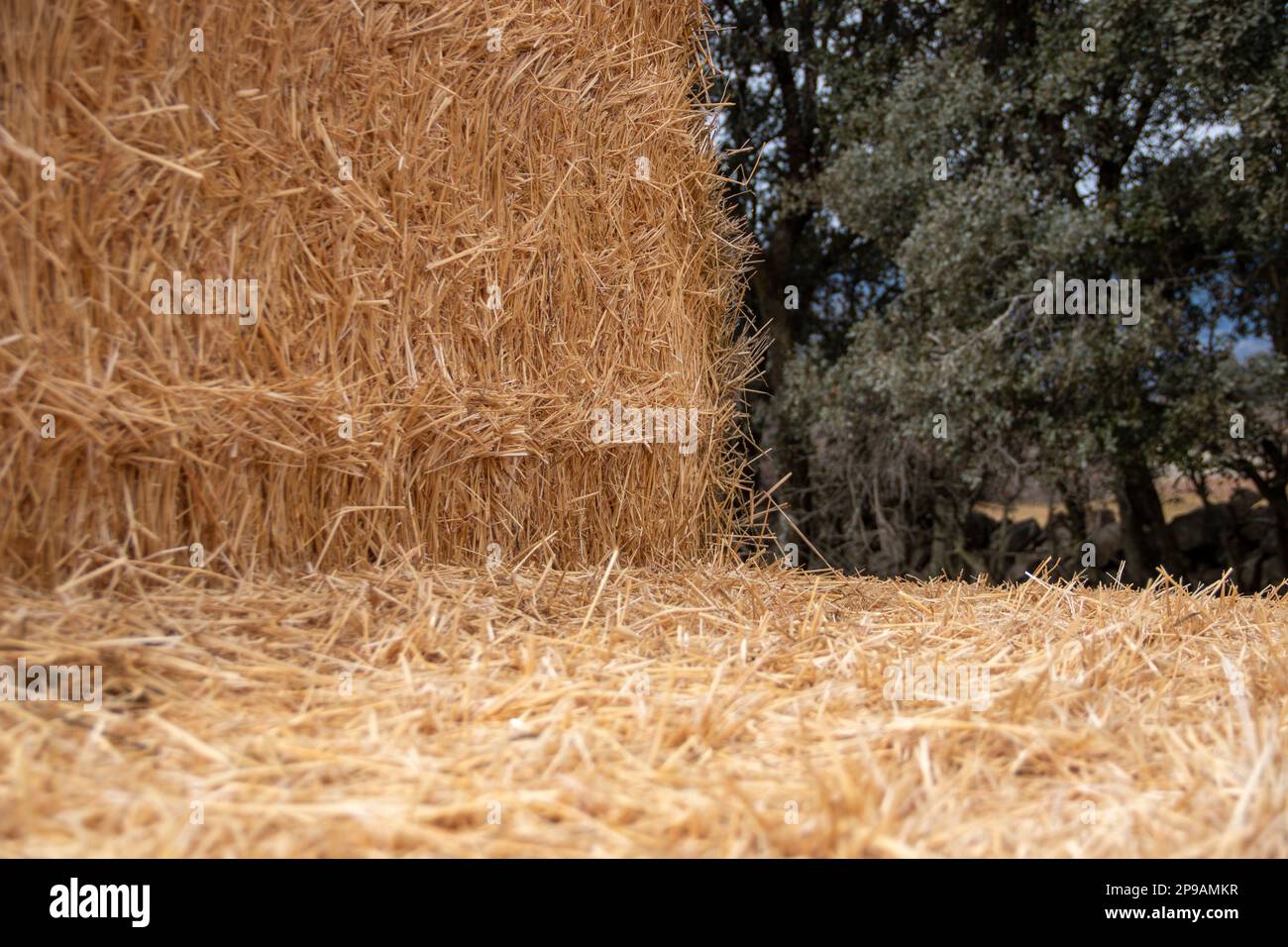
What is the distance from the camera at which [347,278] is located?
87.6 inches

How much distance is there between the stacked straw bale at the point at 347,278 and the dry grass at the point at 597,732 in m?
0.20

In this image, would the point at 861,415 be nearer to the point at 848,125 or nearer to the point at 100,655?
the point at 848,125

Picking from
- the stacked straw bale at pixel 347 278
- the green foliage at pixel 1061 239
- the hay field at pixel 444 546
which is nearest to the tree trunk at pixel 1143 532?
the green foliage at pixel 1061 239

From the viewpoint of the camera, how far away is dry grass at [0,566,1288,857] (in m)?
1.17

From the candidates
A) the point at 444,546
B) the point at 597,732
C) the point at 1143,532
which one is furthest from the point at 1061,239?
the point at 597,732

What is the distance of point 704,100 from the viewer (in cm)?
334

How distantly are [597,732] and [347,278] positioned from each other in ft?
4.03

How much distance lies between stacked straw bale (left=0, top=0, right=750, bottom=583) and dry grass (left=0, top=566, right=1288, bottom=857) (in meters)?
0.20

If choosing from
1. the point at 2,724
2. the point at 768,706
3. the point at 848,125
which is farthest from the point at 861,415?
the point at 2,724

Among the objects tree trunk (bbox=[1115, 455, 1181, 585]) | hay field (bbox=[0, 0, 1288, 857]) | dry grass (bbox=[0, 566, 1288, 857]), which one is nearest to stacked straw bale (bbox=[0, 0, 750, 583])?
hay field (bbox=[0, 0, 1288, 857])

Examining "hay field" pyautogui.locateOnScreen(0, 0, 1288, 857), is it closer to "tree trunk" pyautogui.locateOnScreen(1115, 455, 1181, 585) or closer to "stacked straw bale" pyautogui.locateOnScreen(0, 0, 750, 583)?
"stacked straw bale" pyautogui.locateOnScreen(0, 0, 750, 583)

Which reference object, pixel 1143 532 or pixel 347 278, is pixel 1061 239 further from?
pixel 347 278

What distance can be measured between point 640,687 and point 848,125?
5130 mm

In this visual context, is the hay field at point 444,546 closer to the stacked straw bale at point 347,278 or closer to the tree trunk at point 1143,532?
the stacked straw bale at point 347,278
